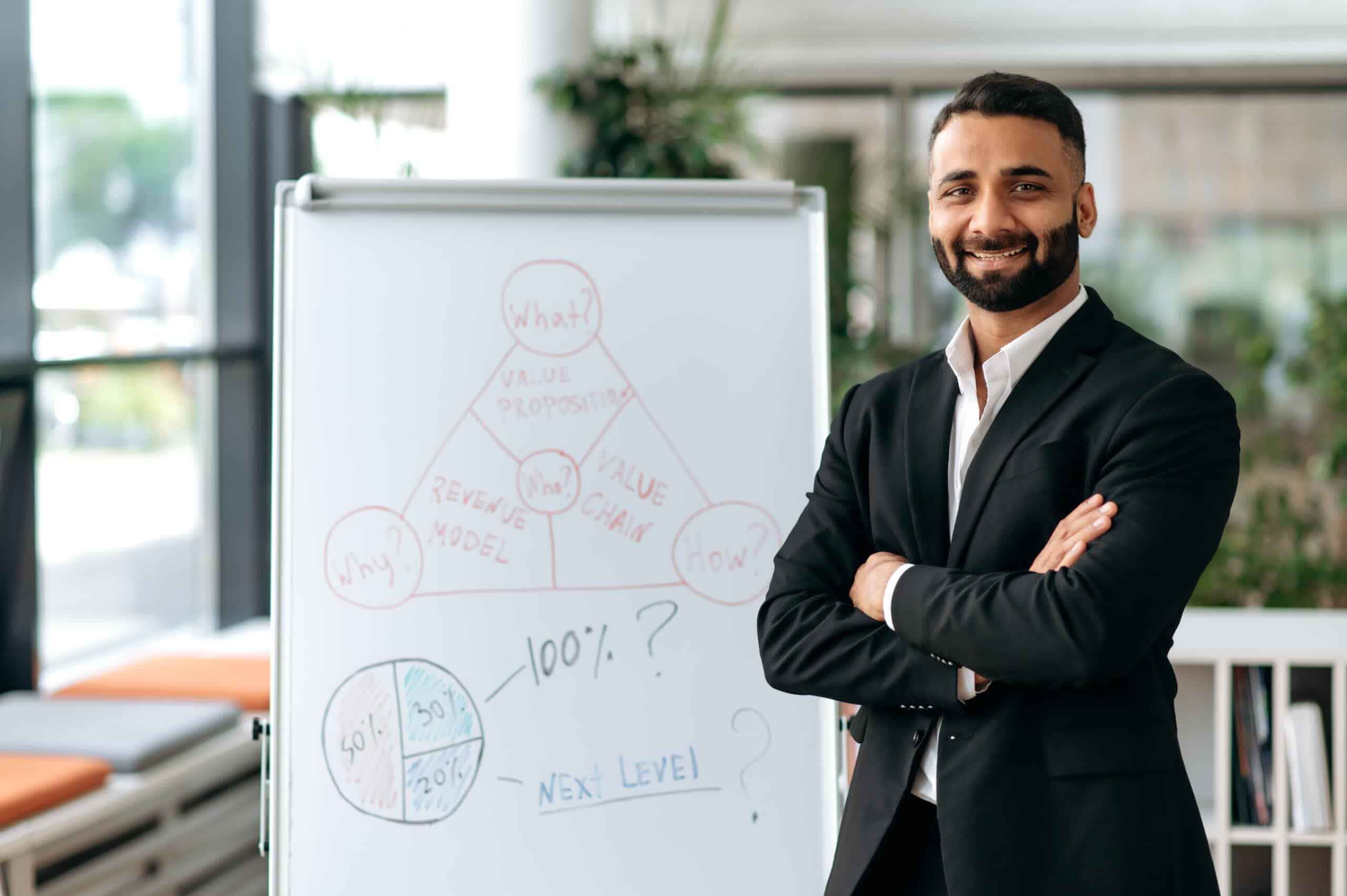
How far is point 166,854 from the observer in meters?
2.82

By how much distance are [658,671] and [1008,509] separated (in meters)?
0.75

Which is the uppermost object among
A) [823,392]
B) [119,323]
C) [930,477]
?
[119,323]

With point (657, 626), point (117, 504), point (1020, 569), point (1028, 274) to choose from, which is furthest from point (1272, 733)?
point (117, 504)

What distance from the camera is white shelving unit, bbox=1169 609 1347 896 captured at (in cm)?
252

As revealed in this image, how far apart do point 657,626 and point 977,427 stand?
71 centimetres

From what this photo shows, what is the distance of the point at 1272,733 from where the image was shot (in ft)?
8.43

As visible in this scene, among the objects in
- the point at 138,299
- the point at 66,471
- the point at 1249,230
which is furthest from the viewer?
the point at 1249,230

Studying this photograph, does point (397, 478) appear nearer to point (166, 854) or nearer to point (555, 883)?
point (555, 883)

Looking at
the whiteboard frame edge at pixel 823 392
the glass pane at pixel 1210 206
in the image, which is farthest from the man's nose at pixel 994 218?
the glass pane at pixel 1210 206

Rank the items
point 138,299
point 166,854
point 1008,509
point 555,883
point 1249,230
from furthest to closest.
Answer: point 1249,230 < point 138,299 < point 166,854 < point 555,883 < point 1008,509

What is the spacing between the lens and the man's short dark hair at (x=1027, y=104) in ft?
4.35

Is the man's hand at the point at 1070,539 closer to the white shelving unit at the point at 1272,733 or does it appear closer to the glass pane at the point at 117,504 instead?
the white shelving unit at the point at 1272,733

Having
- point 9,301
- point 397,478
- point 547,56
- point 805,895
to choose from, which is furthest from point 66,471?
point 805,895

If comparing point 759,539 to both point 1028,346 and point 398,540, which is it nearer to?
point 398,540
